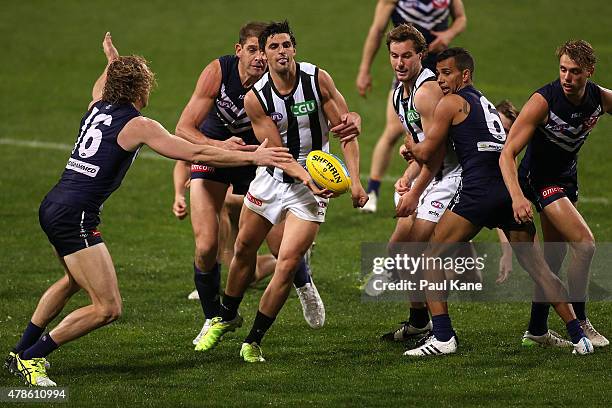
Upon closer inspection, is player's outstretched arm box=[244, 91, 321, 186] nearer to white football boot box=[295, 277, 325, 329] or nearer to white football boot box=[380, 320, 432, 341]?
white football boot box=[295, 277, 325, 329]

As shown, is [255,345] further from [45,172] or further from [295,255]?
[45,172]

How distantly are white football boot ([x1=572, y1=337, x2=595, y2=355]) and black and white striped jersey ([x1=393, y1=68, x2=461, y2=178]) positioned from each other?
67.2 inches

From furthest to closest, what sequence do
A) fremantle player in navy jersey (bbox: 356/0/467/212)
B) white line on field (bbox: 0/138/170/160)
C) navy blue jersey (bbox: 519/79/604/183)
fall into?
white line on field (bbox: 0/138/170/160)
fremantle player in navy jersey (bbox: 356/0/467/212)
navy blue jersey (bbox: 519/79/604/183)

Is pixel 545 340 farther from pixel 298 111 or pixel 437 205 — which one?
pixel 298 111

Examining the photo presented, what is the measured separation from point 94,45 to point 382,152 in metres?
12.0

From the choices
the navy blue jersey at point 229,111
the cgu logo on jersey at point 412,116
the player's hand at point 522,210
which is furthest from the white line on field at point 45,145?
Answer: the player's hand at point 522,210

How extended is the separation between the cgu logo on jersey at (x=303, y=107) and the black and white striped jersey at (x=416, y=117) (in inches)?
32.9

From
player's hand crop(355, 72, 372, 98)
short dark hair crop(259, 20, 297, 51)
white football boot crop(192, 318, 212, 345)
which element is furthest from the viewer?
player's hand crop(355, 72, 372, 98)

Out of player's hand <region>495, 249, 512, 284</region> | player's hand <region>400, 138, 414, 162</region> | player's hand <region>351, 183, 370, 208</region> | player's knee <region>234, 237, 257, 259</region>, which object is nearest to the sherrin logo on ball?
player's hand <region>351, 183, 370, 208</region>

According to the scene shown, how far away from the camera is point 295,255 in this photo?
8867 millimetres

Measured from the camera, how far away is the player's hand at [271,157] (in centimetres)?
811

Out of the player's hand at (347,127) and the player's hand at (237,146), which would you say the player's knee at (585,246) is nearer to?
the player's hand at (347,127)

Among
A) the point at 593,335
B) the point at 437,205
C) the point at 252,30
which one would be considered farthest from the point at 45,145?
the point at 593,335

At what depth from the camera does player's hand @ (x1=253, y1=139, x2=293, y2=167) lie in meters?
8.11
